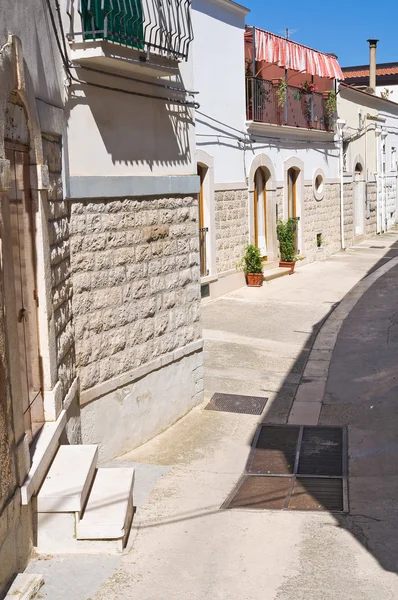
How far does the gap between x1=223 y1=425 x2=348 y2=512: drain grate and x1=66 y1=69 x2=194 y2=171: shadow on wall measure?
324cm

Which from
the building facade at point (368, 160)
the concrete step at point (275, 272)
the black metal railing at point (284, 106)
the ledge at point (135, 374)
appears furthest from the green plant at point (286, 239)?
the ledge at point (135, 374)

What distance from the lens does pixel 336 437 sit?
8.20m

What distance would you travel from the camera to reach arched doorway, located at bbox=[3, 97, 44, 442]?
15.7ft

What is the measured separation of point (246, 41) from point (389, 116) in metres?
12.3

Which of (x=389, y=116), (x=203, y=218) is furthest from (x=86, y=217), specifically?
(x=389, y=116)

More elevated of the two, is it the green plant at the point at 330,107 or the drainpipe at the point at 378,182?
the green plant at the point at 330,107

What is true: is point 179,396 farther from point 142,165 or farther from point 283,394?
point 142,165

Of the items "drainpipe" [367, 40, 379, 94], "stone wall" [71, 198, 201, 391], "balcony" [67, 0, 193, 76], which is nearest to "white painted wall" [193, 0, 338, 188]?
"balcony" [67, 0, 193, 76]

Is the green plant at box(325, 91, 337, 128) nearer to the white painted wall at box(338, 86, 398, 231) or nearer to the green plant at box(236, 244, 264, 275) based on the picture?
the white painted wall at box(338, 86, 398, 231)

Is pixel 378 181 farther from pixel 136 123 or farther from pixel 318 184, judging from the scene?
pixel 136 123

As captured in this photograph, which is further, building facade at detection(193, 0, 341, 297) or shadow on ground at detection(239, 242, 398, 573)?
building facade at detection(193, 0, 341, 297)

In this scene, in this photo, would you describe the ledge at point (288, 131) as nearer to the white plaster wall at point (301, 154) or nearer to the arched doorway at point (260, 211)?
the white plaster wall at point (301, 154)

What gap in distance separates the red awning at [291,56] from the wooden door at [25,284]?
12.2 meters

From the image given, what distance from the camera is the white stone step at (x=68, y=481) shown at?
4965 millimetres
